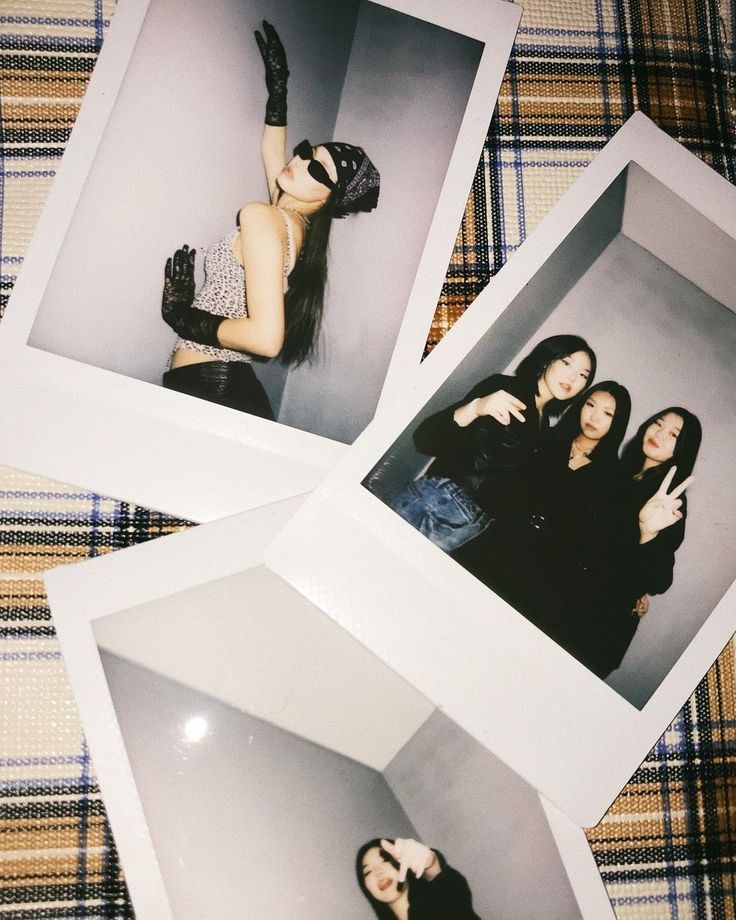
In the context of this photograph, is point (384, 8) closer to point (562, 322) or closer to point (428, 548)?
point (562, 322)

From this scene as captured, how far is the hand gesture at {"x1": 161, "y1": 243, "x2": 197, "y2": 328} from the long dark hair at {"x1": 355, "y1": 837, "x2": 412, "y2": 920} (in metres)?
0.45

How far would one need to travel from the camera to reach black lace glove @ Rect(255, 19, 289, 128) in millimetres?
541

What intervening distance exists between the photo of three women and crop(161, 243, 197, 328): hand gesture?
0.22m

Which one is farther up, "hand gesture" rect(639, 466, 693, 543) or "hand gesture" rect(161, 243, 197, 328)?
"hand gesture" rect(161, 243, 197, 328)

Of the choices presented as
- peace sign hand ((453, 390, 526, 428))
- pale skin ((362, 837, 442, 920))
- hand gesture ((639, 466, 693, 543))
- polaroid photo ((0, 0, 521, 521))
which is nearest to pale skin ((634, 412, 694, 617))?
hand gesture ((639, 466, 693, 543))

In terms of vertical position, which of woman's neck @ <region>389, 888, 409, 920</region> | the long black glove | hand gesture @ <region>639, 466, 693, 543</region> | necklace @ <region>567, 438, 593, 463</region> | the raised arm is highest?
the raised arm

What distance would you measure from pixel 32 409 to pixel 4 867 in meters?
0.36

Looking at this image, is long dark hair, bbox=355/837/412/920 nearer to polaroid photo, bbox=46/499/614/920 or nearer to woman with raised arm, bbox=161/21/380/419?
polaroid photo, bbox=46/499/614/920

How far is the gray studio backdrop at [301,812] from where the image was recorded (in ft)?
1.64

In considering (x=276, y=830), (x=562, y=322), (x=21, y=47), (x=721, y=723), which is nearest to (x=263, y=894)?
(x=276, y=830)

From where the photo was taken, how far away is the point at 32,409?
0.52 meters

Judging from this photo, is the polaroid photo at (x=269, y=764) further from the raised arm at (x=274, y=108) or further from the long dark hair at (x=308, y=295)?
the raised arm at (x=274, y=108)

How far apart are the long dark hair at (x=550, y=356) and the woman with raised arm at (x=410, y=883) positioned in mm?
375

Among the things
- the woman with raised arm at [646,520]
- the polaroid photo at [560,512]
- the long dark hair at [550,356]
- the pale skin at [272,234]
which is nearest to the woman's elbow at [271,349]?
the pale skin at [272,234]
